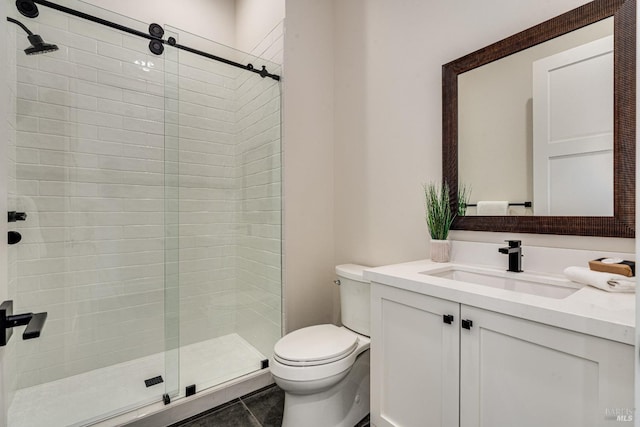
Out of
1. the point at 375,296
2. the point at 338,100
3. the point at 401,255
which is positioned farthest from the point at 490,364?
the point at 338,100

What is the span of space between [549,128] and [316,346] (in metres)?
1.38

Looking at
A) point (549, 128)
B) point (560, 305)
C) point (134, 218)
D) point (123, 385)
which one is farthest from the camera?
point (134, 218)

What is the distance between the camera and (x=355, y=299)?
174cm

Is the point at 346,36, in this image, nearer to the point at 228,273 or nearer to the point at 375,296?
the point at 375,296

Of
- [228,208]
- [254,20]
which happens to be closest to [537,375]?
[228,208]

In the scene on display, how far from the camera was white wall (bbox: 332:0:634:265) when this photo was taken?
1.46 meters

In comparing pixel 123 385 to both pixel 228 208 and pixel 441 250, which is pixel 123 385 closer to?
pixel 228 208

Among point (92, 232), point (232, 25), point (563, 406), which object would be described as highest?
point (232, 25)

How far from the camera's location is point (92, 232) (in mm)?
1919

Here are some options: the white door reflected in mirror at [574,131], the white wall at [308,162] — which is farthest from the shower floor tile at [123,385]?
the white door reflected in mirror at [574,131]

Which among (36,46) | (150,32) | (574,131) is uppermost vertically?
(150,32)

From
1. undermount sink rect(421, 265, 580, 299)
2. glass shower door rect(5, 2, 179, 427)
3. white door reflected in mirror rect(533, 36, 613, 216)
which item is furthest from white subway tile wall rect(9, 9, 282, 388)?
white door reflected in mirror rect(533, 36, 613, 216)

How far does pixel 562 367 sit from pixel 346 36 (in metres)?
2.15

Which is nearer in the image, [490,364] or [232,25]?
[490,364]
